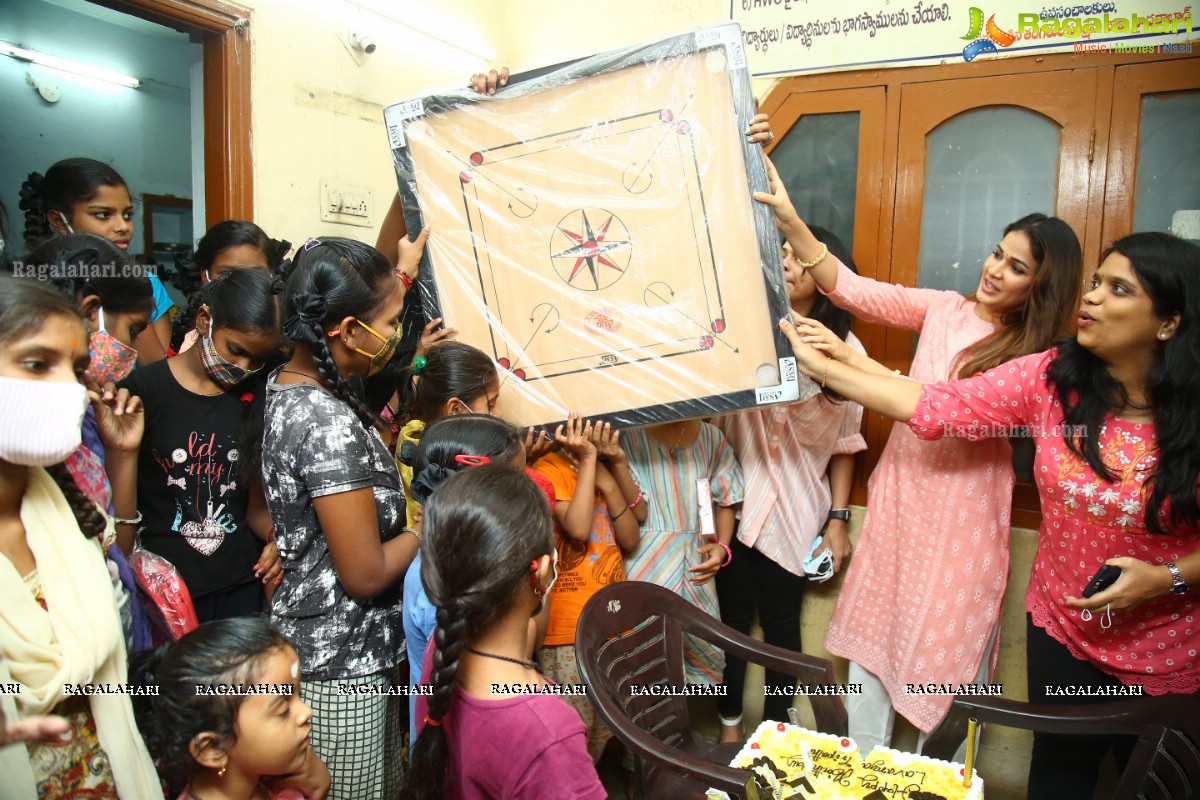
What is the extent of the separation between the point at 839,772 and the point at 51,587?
135 cm

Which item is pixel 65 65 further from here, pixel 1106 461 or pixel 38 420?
pixel 1106 461

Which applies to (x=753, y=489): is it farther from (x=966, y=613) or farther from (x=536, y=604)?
(x=536, y=604)

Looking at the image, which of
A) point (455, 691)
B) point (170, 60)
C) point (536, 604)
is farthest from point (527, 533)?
point (170, 60)

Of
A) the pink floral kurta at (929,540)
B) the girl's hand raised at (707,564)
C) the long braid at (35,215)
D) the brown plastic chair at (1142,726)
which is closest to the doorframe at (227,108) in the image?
the long braid at (35,215)

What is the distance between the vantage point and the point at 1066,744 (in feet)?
5.91

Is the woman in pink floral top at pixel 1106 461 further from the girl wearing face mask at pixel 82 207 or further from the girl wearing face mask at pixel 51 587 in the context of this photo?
the girl wearing face mask at pixel 82 207

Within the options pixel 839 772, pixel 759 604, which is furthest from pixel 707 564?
pixel 839 772

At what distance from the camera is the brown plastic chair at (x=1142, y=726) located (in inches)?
59.1

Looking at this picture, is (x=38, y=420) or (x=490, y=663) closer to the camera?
(x=38, y=420)

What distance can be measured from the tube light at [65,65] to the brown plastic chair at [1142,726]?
539 cm

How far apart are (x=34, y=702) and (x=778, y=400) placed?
1427mm

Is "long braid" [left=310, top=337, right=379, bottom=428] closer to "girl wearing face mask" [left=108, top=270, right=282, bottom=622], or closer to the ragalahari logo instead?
"girl wearing face mask" [left=108, top=270, right=282, bottom=622]

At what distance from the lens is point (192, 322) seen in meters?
2.21

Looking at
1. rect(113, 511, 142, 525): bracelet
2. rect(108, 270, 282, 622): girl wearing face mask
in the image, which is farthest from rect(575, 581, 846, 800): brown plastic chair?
rect(113, 511, 142, 525): bracelet
